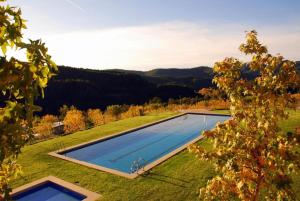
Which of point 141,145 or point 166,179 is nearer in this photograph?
point 166,179

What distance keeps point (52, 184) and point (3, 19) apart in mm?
12116

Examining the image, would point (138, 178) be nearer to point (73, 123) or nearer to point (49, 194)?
point (49, 194)

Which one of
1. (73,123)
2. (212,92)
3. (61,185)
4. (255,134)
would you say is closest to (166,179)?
(61,185)

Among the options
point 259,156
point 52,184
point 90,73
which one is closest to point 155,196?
point 52,184

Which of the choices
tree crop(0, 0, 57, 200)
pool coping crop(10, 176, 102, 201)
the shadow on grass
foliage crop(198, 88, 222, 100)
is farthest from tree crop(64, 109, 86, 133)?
tree crop(0, 0, 57, 200)

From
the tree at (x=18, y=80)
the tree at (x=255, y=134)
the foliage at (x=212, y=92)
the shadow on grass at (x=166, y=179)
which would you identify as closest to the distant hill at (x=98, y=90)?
the shadow on grass at (x=166, y=179)

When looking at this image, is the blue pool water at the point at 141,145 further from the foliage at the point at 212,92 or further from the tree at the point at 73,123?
the tree at the point at 73,123

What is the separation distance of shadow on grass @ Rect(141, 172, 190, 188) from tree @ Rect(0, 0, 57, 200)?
9.92 metres

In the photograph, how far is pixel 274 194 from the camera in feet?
20.1

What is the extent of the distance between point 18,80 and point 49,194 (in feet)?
37.9

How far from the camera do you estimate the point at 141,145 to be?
73.3 feet

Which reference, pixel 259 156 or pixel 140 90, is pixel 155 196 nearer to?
pixel 259 156

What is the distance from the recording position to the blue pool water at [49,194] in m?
12.6

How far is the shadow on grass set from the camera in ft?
40.6
